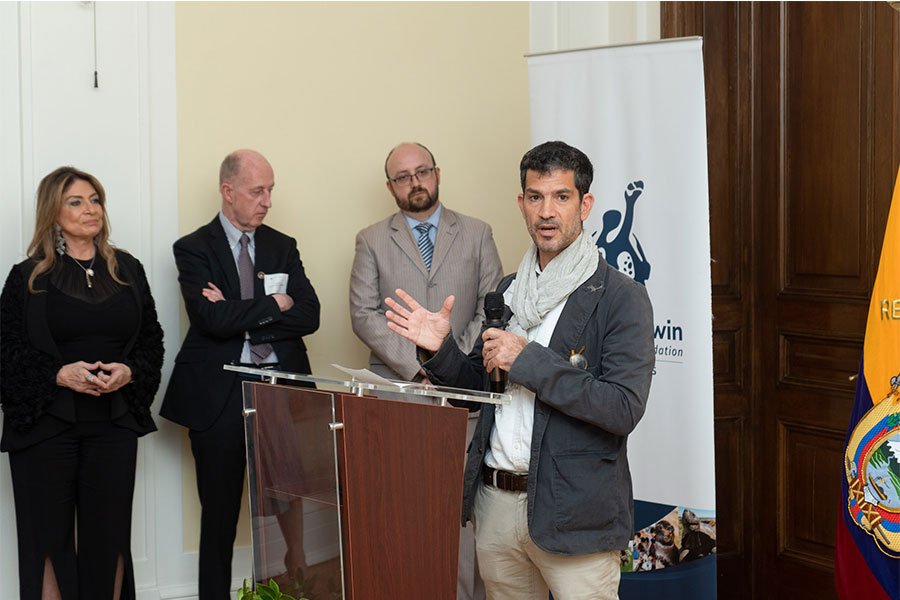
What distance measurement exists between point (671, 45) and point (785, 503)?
2022 mm

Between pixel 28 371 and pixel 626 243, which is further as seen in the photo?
pixel 626 243

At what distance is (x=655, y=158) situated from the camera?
155 inches

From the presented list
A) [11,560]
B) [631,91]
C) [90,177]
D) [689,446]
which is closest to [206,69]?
[90,177]

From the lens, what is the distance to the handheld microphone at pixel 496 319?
2.43 m

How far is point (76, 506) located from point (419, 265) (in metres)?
1.66

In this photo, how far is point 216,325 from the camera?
4.08m

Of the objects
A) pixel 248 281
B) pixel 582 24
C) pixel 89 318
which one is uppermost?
pixel 582 24

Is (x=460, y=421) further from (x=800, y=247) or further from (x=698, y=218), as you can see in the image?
(x=800, y=247)

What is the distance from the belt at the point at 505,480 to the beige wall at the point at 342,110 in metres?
2.38

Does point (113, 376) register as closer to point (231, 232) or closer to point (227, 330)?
point (227, 330)

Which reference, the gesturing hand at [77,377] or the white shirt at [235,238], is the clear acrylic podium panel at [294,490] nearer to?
the gesturing hand at [77,377]

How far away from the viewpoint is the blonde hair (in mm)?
3918

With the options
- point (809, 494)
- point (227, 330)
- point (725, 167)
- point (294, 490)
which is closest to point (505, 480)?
point (294, 490)

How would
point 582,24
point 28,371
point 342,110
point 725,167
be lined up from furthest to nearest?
point 582,24 → point 342,110 → point 725,167 → point 28,371
